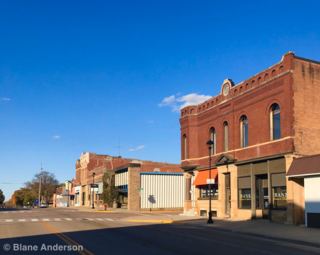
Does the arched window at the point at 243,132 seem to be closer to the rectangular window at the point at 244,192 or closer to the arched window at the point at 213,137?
the rectangular window at the point at 244,192

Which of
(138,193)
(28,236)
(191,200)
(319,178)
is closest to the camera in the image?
(28,236)

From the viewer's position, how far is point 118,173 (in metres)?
52.2

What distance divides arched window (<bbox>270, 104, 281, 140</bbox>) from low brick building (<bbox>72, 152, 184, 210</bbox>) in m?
24.8

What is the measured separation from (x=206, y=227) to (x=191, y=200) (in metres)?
12.9

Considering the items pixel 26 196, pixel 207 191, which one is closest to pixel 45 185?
pixel 26 196

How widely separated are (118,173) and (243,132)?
93.6 feet

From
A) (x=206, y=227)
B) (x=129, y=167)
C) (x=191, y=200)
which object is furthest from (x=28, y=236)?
(x=129, y=167)

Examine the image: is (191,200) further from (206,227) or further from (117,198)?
(117,198)

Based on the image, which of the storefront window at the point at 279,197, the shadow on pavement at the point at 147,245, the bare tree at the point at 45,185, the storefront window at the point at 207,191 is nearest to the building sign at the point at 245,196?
the storefront window at the point at 279,197

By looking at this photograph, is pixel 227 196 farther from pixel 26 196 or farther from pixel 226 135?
pixel 26 196

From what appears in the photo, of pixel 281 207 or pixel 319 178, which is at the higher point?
pixel 319 178

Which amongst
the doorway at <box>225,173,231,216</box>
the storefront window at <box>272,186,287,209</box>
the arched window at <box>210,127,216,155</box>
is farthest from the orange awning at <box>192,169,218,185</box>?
the storefront window at <box>272,186,287,209</box>

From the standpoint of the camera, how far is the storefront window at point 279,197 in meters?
22.7

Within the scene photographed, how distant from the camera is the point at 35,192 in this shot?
4921 inches
